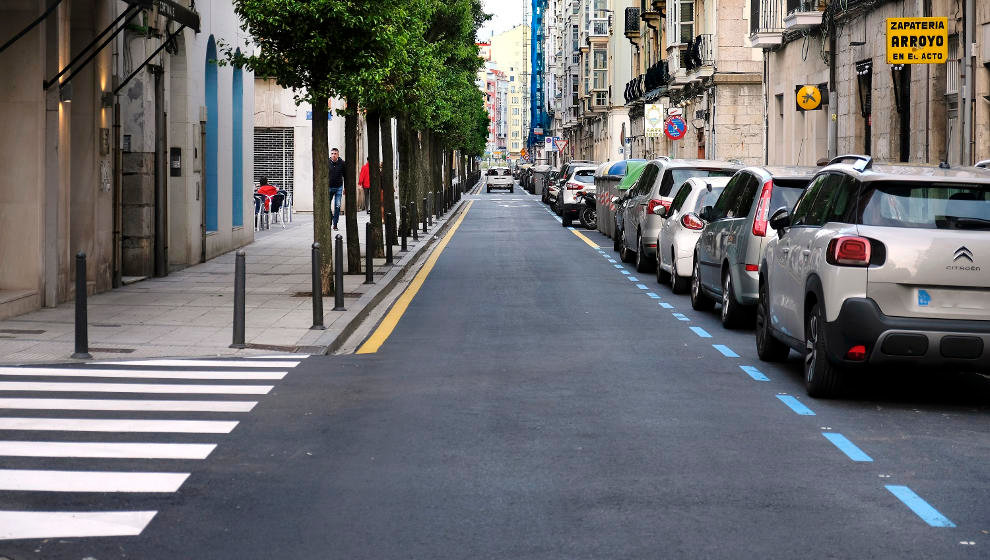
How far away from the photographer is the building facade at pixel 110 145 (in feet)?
53.1

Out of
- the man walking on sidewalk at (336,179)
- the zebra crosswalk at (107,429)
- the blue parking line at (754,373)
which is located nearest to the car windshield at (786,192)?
the blue parking line at (754,373)

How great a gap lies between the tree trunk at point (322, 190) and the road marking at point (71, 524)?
11.3 metres

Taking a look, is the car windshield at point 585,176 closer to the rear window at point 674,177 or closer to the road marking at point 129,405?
the rear window at point 674,177

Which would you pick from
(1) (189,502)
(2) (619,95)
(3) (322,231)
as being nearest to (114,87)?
(3) (322,231)

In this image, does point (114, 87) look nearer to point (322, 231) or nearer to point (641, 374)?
point (322, 231)

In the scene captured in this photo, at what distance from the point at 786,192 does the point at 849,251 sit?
467cm

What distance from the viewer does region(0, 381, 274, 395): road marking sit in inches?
416

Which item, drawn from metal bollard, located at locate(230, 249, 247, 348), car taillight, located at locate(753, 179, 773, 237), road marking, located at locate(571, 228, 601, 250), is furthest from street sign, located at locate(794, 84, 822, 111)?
metal bollard, located at locate(230, 249, 247, 348)

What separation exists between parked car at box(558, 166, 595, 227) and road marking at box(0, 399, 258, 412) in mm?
32976

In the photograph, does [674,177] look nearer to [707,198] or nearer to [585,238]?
[707,198]

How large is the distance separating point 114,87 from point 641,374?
10.6 m

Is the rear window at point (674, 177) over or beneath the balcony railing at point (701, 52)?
beneath

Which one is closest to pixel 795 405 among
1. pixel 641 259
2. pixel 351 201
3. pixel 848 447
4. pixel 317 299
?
pixel 848 447

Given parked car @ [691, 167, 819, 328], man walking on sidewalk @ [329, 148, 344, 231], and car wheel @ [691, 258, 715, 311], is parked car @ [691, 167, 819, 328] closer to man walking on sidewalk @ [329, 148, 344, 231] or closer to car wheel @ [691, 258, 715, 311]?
car wheel @ [691, 258, 715, 311]
